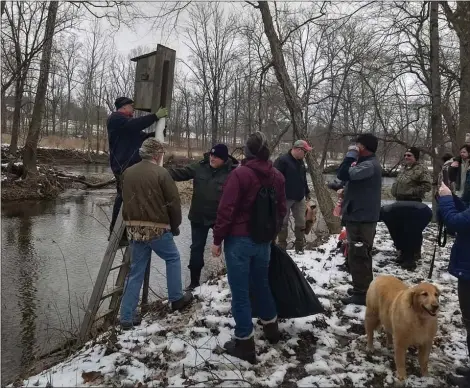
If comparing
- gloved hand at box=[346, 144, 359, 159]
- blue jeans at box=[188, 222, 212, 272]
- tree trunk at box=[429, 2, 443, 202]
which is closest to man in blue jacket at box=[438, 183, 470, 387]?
gloved hand at box=[346, 144, 359, 159]

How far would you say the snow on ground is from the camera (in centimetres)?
319

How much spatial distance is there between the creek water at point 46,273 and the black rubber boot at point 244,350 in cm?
183

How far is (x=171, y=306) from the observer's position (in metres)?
4.66

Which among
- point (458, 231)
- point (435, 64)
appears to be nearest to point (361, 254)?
point (458, 231)

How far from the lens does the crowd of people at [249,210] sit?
3367 millimetres

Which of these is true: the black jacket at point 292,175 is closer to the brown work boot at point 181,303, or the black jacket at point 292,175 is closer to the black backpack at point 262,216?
the brown work boot at point 181,303

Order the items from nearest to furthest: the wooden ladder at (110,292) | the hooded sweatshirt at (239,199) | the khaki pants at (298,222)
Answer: the hooded sweatshirt at (239,199) < the wooden ladder at (110,292) < the khaki pants at (298,222)

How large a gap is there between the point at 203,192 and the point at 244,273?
2016 millimetres

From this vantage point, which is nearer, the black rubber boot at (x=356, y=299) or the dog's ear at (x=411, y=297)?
the dog's ear at (x=411, y=297)

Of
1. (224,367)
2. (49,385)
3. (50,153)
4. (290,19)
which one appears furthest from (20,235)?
(50,153)

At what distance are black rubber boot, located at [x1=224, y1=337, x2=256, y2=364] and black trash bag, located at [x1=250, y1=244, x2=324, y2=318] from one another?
0.44 m

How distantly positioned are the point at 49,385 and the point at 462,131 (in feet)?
32.7

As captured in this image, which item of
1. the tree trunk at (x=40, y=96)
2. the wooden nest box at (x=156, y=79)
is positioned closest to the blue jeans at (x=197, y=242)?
the wooden nest box at (x=156, y=79)

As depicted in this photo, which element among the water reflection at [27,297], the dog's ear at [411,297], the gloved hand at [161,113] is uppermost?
the gloved hand at [161,113]
